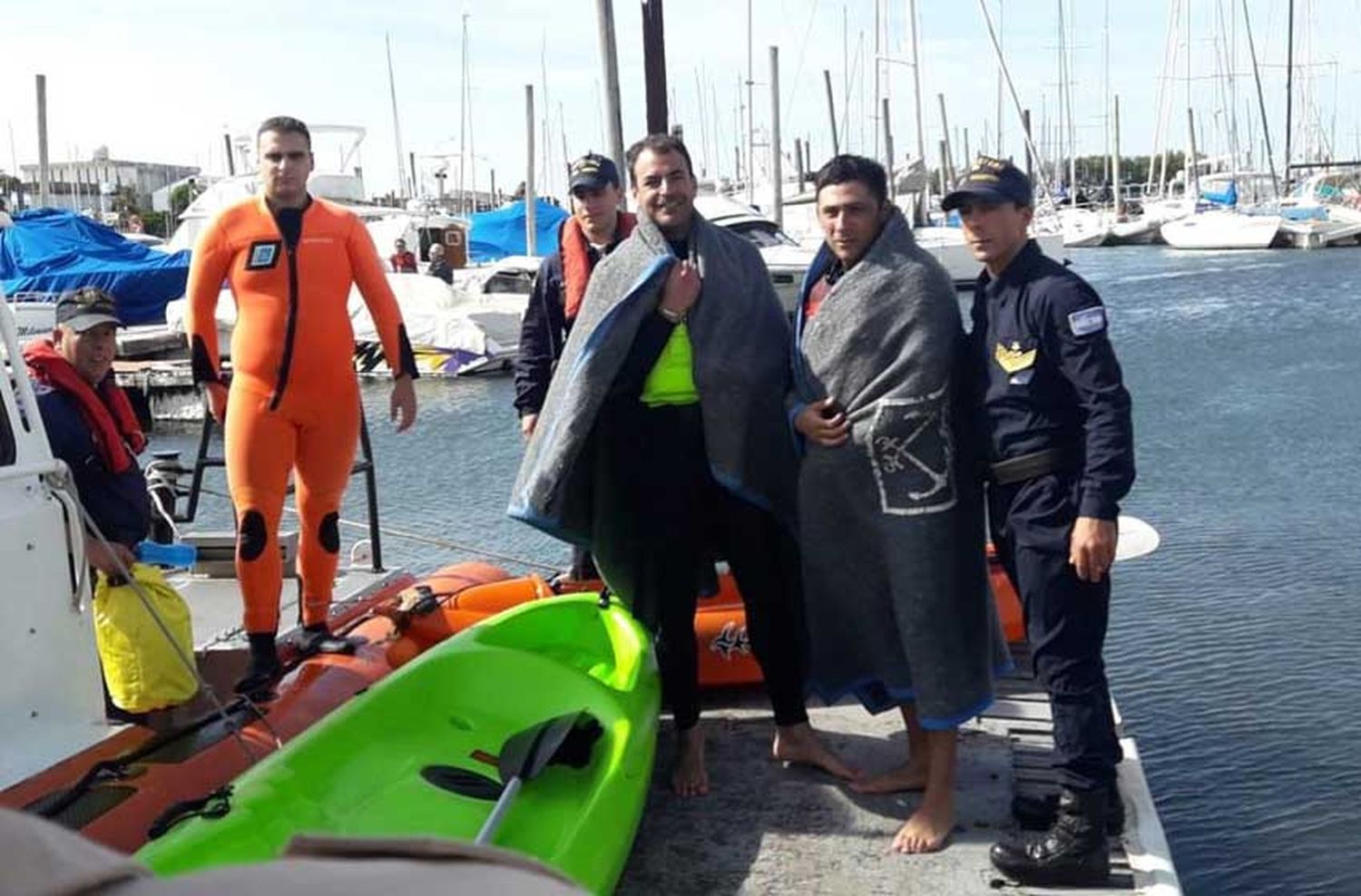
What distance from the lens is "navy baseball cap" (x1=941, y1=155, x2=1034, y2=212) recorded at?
143 inches

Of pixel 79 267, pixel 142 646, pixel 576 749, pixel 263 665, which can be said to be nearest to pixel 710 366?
pixel 576 749

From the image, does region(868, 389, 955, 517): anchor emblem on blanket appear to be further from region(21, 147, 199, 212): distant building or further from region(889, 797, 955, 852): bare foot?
region(21, 147, 199, 212): distant building

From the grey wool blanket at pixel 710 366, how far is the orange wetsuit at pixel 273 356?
961 millimetres

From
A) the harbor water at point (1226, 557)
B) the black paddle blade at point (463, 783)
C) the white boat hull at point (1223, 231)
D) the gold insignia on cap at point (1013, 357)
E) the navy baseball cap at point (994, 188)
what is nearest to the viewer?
the gold insignia on cap at point (1013, 357)

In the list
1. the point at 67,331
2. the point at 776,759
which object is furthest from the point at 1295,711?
the point at 67,331

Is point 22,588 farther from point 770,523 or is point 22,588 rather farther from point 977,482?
point 977,482

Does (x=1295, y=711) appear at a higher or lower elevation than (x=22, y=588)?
lower

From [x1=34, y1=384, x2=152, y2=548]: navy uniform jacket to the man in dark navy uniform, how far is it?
8.89 ft

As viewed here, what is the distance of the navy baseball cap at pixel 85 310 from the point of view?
4.54 metres

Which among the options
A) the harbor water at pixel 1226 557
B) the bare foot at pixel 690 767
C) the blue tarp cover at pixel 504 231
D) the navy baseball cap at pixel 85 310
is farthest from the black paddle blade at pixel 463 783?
the blue tarp cover at pixel 504 231

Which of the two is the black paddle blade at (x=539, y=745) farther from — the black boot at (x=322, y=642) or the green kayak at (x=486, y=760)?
the black boot at (x=322, y=642)

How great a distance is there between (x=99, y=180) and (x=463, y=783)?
83.1 metres

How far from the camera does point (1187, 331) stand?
1051 inches

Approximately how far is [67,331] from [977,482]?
9.37ft
